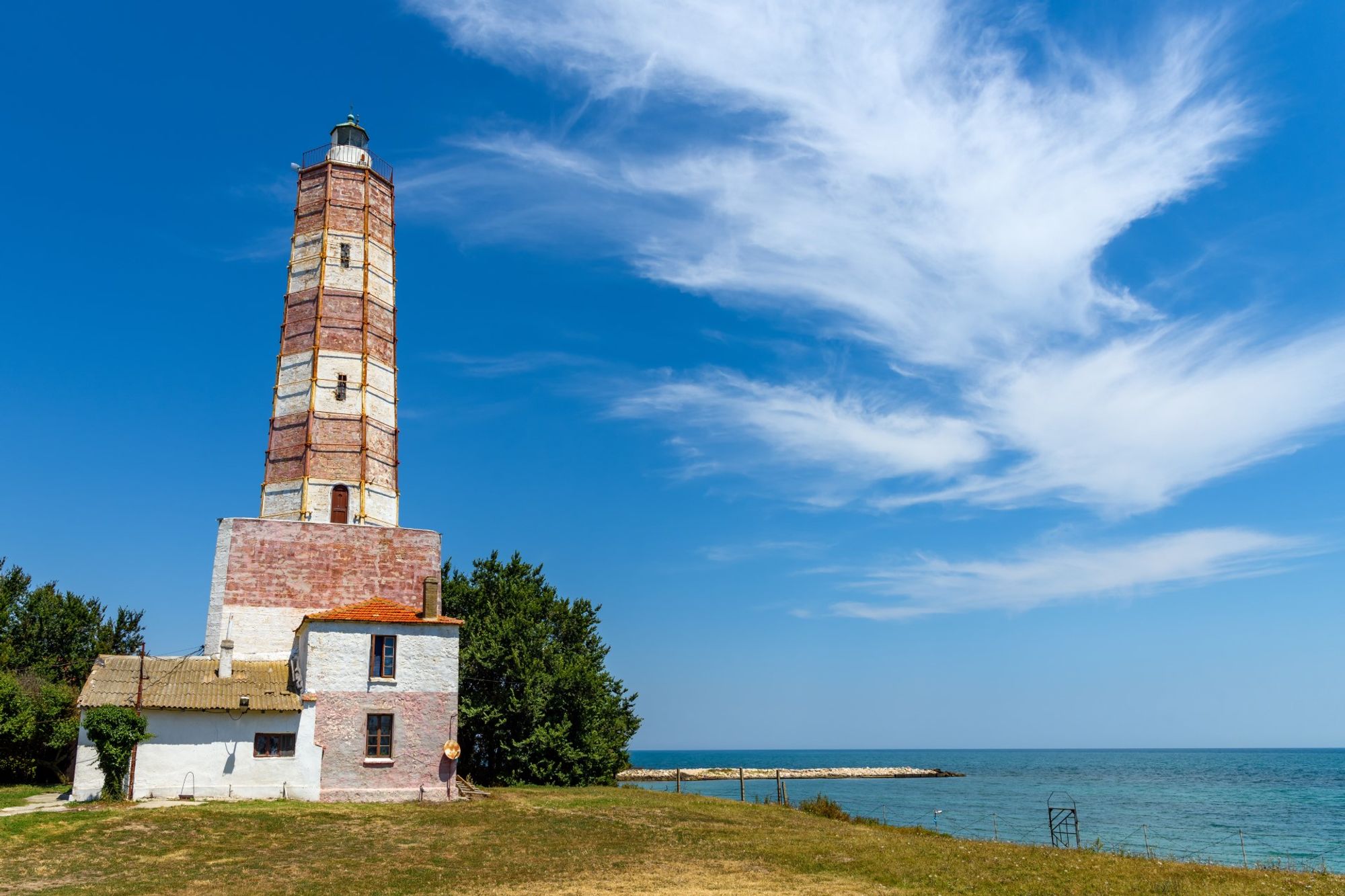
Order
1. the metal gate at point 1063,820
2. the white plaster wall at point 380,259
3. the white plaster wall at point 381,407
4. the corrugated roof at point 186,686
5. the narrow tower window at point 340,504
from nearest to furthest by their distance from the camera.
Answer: the corrugated roof at point 186,686 → the metal gate at point 1063,820 → the narrow tower window at point 340,504 → the white plaster wall at point 381,407 → the white plaster wall at point 380,259

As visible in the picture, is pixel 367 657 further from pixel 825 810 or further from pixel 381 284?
pixel 825 810

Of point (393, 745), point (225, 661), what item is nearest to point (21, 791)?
point (225, 661)

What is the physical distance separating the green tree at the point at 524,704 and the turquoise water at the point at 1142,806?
12.1m

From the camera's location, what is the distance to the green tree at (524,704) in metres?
36.3

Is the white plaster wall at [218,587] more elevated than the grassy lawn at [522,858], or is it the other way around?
the white plaster wall at [218,587]

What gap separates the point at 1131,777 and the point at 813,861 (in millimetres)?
107123

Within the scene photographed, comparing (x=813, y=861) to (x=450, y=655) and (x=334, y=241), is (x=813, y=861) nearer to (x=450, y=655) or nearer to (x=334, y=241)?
(x=450, y=655)

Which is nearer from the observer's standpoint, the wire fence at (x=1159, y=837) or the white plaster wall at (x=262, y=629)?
the white plaster wall at (x=262, y=629)

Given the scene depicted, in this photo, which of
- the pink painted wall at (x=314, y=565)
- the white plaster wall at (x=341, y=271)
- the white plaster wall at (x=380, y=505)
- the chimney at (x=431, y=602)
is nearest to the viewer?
the chimney at (x=431, y=602)

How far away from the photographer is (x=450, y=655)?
30.2m

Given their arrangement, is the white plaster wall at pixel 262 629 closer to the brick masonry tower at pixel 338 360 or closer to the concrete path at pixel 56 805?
the brick masonry tower at pixel 338 360

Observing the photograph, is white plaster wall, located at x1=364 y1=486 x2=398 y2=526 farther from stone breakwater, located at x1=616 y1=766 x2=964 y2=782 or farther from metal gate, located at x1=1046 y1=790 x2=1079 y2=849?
stone breakwater, located at x1=616 y1=766 x2=964 y2=782

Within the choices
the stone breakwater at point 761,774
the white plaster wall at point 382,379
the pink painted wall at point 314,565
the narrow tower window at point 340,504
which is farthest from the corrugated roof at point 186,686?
the stone breakwater at point 761,774

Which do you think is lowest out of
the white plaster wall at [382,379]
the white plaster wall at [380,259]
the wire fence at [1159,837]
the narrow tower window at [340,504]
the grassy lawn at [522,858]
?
the wire fence at [1159,837]
